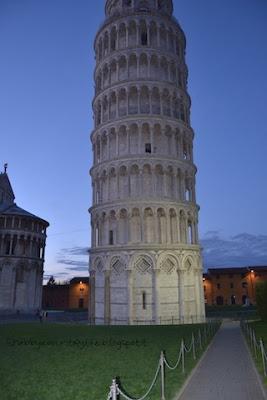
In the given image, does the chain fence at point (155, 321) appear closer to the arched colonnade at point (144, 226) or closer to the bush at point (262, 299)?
the bush at point (262, 299)

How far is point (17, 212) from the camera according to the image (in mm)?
64750

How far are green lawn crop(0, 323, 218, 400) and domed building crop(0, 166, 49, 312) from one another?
4175 cm

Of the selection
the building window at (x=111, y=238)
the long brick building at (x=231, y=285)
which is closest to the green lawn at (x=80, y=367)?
the building window at (x=111, y=238)

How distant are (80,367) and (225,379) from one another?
5.65 m

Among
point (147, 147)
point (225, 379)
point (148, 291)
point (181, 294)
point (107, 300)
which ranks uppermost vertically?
point (147, 147)

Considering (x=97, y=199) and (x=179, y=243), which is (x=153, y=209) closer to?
(x=179, y=243)

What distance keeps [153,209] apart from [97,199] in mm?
7583

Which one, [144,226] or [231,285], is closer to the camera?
[144,226]

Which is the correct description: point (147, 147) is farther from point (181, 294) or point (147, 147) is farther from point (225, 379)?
point (225, 379)

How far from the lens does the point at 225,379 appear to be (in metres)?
12.7

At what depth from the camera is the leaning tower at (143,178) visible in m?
36.3

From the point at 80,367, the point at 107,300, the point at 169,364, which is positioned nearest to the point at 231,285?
the point at 107,300

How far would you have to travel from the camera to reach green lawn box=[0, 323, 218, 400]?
10.9 metres

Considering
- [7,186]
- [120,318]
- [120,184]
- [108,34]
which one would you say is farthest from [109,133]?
[7,186]
